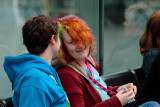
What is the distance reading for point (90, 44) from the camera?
2141 millimetres

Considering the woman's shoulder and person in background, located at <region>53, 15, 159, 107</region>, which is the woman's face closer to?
person in background, located at <region>53, 15, 159, 107</region>

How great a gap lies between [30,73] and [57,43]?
325mm

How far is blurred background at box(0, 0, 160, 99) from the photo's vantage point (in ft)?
9.20

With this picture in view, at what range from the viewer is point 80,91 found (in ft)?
6.61

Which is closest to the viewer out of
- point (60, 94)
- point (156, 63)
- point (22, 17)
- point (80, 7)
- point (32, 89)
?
point (32, 89)

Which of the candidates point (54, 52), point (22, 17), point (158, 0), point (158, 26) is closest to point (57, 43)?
point (54, 52)

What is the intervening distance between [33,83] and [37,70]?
0.32ft

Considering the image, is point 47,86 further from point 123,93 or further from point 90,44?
point 123,93

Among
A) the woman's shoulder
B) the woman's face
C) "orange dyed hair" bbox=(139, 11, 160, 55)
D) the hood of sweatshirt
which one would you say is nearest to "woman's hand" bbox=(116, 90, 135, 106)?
the woman's face

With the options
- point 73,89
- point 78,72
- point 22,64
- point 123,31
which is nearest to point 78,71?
point 78,72

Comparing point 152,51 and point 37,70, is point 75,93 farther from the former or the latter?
point 152,51

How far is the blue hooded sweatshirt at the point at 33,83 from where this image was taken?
1.51 m

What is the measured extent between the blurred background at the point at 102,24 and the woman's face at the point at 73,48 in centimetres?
95

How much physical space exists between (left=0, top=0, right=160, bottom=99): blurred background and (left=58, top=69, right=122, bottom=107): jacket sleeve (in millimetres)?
1014
